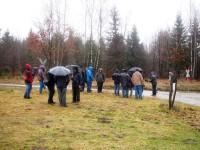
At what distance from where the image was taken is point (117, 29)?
6494cm

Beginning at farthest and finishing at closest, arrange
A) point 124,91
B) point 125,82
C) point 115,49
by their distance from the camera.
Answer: point 115,49
point 124,91
point 125,82

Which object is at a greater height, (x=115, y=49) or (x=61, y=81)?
(x=115, y=49)

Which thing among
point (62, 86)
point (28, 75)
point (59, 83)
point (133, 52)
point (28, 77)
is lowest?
point (62, 86)

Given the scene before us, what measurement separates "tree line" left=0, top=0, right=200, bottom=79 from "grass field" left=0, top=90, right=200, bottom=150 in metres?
27.6

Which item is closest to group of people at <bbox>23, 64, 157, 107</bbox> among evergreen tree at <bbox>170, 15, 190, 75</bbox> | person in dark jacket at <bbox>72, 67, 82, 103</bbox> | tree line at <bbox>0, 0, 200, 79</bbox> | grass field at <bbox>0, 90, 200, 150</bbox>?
person in dark jacket at <bbox>72, 67, 82, 103</bbox>

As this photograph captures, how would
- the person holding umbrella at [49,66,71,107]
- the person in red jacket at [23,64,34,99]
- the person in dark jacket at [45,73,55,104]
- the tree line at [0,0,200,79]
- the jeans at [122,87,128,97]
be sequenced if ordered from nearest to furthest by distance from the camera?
the person holding umbrella at [49,66,71,107]
the person in dark jacket at [45,73,55,104]
the person in red jacket at [23,64,34,99]
the jeans at [122,87,128,97]
the tree line at [0,0,200,79]

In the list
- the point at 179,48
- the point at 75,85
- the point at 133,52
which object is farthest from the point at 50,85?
the point at 133,52

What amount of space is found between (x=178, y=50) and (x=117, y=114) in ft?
141

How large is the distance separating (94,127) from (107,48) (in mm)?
51464

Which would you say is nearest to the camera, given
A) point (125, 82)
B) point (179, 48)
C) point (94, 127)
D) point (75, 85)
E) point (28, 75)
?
point (94, 127)

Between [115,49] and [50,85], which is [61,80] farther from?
[115,49]

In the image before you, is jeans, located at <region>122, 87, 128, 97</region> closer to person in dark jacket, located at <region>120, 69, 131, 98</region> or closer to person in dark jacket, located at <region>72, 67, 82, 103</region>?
person in dark jacket, located at <region>120, 69, 131, 98</region>

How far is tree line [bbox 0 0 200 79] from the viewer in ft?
155

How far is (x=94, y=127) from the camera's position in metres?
13.2
